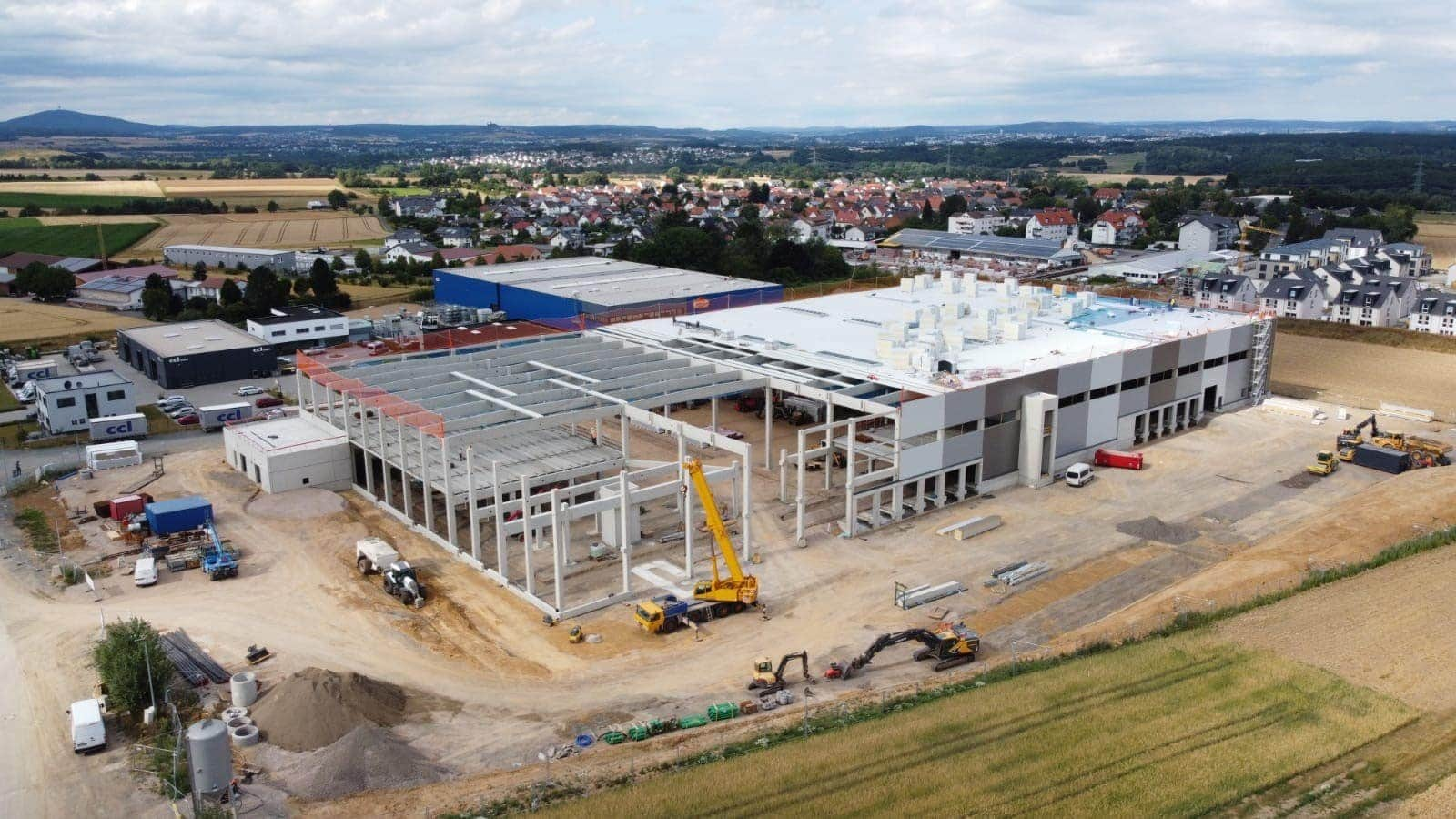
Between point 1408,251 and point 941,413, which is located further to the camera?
point 1408,251

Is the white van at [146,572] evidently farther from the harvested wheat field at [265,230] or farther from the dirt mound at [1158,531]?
the harvested wheat field at [265,230]

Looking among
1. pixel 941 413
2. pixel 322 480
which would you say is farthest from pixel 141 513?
pixel 941 413

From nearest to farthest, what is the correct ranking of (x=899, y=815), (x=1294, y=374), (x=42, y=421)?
(x=899, y=815), (x=42, y=421), (x=1294, y=374)

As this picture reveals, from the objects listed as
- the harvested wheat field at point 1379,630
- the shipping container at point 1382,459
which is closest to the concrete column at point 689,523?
the harvested wheat field at point 1379,630

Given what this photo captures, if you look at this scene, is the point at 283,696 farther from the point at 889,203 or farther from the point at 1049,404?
the point at 889,203

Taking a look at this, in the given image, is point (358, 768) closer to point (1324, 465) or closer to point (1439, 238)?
point (1324, 465)

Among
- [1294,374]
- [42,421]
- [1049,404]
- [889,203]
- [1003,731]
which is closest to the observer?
[1003,731]
